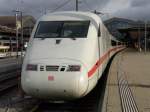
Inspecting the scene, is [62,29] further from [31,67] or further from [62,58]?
[31,67]

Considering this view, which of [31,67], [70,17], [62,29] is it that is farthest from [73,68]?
[70,17]

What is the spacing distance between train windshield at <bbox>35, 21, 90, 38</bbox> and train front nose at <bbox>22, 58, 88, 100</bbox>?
72.4 inches

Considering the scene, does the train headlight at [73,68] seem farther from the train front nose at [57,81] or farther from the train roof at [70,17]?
the train roof at [70,17]

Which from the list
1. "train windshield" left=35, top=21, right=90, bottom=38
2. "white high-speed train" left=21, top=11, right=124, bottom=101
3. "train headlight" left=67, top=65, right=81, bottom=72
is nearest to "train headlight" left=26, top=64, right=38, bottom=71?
"white high-speed train" left=21, top=11, right=124, bottom=101

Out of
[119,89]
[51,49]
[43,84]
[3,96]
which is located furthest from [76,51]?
[3,96]

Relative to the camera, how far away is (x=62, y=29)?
12.7m

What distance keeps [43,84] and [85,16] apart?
3.69 meters

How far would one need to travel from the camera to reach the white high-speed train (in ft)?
34.5

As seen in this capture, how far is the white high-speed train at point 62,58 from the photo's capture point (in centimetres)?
1051

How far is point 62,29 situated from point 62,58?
1.97 metres

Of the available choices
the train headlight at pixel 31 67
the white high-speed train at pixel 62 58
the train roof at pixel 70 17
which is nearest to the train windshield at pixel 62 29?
the white high-speed train at pixel 62 58

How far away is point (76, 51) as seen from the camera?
1135 cm

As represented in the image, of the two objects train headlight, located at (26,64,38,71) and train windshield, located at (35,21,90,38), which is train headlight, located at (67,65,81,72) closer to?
train headlight, located at (26,64,38,71)

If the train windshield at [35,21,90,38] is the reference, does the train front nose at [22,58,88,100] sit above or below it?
below
